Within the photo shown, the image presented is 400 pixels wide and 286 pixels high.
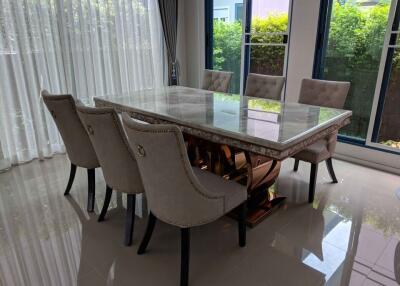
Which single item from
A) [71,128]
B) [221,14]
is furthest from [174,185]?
[221,14]

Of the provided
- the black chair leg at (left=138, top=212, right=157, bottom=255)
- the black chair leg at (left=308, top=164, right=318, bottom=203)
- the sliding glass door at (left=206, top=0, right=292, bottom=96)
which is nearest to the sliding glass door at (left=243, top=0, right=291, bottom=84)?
the sliding glass door at (left=206, top=0, right=292, bottom=96)

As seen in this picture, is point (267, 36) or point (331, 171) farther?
point (267, 36)

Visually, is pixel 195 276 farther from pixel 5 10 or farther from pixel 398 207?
pixel 5 10

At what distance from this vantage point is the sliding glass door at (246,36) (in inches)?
149

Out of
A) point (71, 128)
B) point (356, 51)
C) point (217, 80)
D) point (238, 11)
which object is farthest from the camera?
point (238, 11)

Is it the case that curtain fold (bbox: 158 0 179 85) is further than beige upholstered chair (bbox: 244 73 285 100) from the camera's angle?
Yes

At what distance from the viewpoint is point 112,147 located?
1.77 metres

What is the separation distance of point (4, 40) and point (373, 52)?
3.80 m

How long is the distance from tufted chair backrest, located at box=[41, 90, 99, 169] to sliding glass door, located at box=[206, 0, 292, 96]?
8.86ft

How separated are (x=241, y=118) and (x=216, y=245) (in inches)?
35.1

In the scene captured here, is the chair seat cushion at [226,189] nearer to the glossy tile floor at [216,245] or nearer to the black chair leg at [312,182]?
the glossy tile floor at [216,245]

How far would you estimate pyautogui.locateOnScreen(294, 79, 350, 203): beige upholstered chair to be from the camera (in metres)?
2.42

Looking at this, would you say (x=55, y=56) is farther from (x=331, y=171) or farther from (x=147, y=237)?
(x=331, y=171)

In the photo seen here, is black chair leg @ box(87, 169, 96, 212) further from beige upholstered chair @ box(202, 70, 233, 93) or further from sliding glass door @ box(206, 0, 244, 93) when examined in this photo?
sliding glass door @ box(206, 0, 244, 93)
